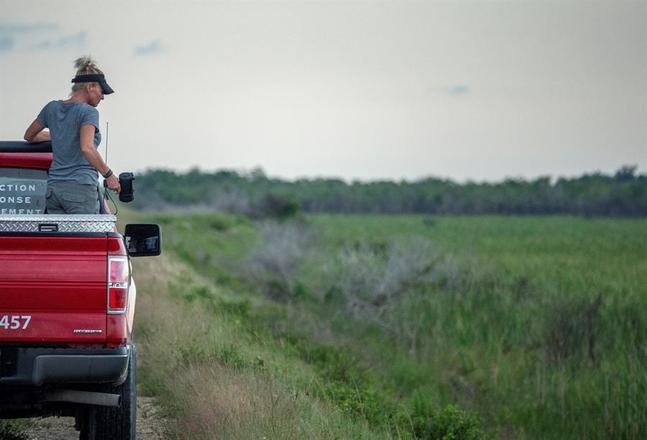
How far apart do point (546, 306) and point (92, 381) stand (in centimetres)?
1872

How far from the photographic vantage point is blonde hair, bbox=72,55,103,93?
7437mm

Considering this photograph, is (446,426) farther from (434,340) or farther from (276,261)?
(276,261)

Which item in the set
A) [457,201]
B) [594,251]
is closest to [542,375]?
[594,251]

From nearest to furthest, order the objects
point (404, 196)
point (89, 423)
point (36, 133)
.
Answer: point (89, 423) < point (36, 133) < point (404, 196)

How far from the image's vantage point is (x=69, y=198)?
7.27m

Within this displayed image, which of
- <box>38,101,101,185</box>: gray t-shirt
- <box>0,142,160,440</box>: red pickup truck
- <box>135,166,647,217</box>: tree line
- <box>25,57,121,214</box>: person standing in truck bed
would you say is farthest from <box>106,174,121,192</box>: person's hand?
<box>135,166,647,217</box>: tree line

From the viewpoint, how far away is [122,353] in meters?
6.30

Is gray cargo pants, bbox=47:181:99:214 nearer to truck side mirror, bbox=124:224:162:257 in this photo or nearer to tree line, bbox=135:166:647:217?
truck side mirror, bbox=124:224:162:257

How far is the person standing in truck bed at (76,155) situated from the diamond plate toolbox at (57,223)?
35.6 inches

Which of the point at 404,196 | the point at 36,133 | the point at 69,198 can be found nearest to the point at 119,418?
the point at 69,198

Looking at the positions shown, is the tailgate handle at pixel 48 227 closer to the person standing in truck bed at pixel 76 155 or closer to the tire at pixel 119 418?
the person standing in truck bed at pixel 76 155

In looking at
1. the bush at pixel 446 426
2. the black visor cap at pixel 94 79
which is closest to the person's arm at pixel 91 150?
the black visor cap at pixel 94 79

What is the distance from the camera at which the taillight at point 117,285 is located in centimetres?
624

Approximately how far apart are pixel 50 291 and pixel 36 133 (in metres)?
1.95
